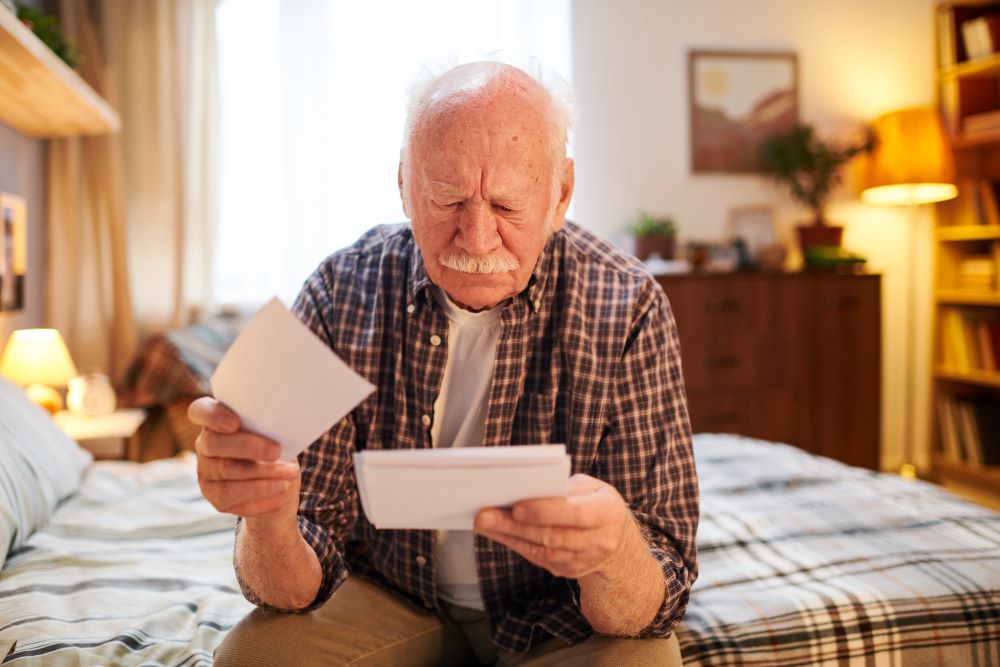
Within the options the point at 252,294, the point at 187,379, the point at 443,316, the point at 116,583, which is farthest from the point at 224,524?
the point at 252,294

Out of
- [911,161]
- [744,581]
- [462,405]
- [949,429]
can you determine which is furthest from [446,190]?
[949,429]

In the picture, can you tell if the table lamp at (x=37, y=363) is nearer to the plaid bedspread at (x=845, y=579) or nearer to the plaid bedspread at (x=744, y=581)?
the plaid bedspread at (x=744, y=581)

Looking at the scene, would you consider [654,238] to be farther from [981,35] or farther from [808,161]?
[981,35]

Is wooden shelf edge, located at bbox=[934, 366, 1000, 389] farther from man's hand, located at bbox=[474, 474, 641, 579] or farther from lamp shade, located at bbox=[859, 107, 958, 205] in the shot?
man's hand, located at bbox=[474, 474, 641, 579]

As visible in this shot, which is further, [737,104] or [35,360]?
[737,104]

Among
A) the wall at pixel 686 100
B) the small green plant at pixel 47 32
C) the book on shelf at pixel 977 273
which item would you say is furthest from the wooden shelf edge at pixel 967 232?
the small green plant at pixel 47 32

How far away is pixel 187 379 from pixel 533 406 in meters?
2.30

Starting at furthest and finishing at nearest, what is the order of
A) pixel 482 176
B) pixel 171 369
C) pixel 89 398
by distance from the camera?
pixel 171 369 < pixel 89 398 < pixel 482 176

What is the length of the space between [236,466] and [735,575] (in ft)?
3.03

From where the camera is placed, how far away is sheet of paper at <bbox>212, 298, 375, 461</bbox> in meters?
0.67

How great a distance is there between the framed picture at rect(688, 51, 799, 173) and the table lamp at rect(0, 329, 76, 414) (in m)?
3.15

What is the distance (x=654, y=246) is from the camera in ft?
12.4

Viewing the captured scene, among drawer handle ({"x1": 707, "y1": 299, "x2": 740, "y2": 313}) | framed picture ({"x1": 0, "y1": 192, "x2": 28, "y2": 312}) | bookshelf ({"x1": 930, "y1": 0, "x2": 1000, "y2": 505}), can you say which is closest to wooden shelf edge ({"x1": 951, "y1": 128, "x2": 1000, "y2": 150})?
bookshelf ({"x1": 930, "y1": 0, "x2": 1000, "y2": 505})

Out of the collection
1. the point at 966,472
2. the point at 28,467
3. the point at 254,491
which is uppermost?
the point at 254,491
